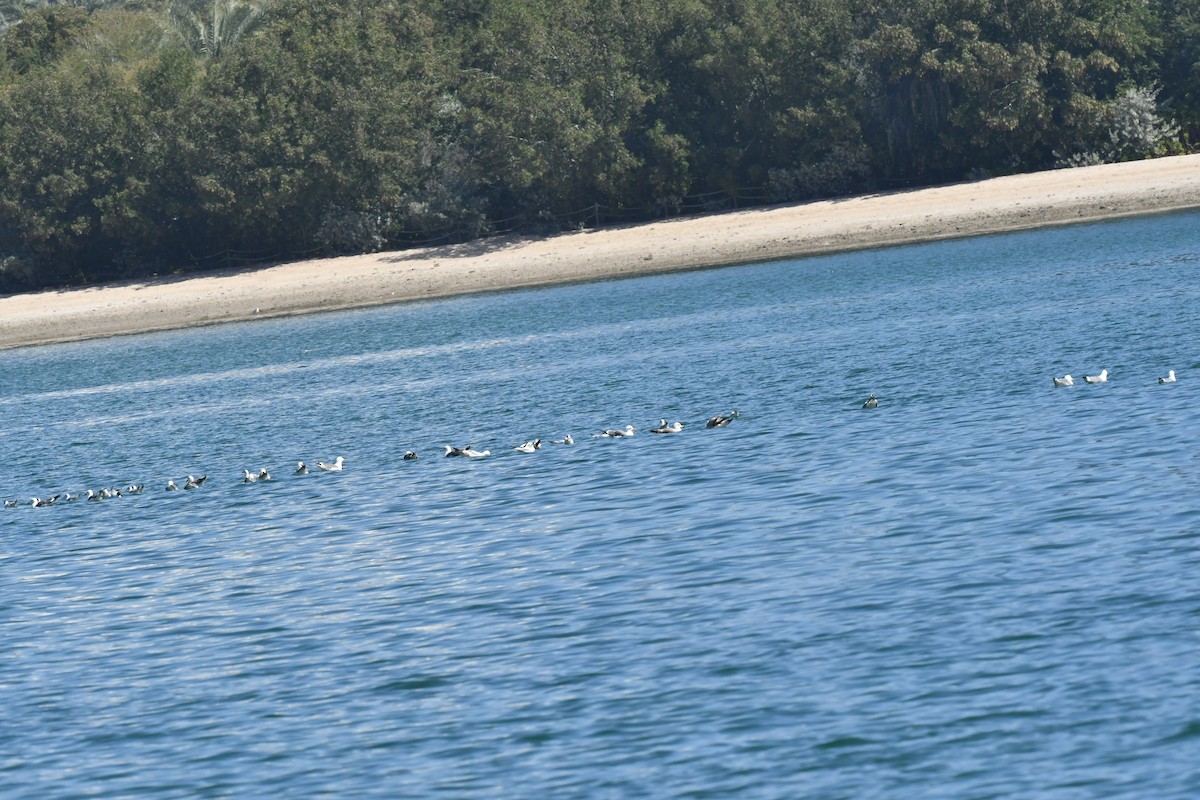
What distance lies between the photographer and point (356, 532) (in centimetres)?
2605

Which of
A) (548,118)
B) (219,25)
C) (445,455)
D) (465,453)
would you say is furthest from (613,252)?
(465,453)

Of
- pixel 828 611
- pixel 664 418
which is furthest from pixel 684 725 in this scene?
pixel 664 418

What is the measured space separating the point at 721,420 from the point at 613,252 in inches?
1724

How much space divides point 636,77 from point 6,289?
33.9 metres

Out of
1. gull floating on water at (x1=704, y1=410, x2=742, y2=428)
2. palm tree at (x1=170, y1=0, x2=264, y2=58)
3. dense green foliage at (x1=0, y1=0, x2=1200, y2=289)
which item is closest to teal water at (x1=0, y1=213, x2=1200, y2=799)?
gull floating on water at (x1=704, y1=410, x2=742, y2=428)

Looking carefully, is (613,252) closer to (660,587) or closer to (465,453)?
(465,453)

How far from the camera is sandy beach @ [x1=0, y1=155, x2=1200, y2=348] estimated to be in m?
69.2

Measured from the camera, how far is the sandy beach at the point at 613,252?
2726 inches

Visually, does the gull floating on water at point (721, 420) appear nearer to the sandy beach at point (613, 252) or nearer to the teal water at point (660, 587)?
the teal water at point (660, 587)

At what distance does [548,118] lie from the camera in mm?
78062

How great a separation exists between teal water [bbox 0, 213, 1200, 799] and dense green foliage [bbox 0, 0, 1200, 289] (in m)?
34.6

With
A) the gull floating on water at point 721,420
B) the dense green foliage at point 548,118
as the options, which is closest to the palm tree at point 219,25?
the dense green foliage at point 548,118

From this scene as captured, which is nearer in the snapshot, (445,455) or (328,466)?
(445,455)

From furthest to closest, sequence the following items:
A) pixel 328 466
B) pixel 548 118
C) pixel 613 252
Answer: pixel 548 118, pixel 613 252, pixel 328 466
